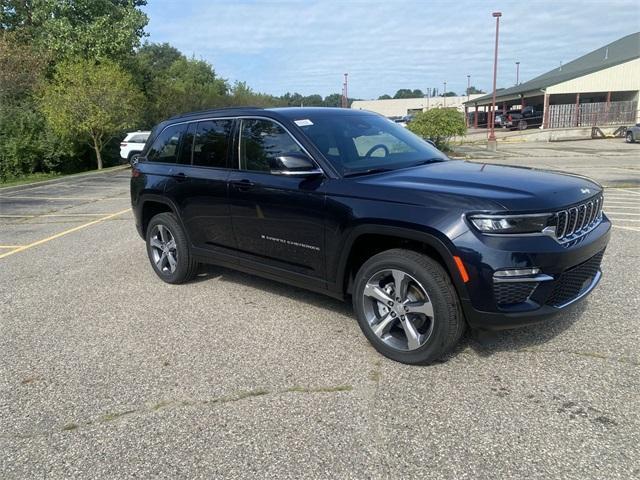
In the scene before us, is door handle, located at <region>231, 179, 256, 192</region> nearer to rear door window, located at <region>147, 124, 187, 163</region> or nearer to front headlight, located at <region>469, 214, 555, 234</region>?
rear door window, located at <region>147, 124, 187, 163</region>

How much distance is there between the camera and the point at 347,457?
273 centimetres

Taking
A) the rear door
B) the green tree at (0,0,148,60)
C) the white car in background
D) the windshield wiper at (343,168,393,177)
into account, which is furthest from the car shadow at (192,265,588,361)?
Answer: the green tree at (0,0,148,60)

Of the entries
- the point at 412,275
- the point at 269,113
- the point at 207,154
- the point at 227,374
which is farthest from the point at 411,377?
the point at 207,154

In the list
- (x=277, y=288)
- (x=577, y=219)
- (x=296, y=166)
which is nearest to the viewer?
(x=577, y=219)

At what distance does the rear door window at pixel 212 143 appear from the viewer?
4.87 m

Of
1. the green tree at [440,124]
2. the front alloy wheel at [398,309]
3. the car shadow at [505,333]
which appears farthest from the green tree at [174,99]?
the front alloy wheel at [398,309]

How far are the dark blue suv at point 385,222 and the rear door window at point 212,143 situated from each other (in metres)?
0.02

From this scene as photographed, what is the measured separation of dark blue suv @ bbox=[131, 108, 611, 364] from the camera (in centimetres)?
324

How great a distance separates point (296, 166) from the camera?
12.7 ft

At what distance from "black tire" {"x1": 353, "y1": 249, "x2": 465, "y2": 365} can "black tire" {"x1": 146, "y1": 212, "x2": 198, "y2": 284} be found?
7.99ft

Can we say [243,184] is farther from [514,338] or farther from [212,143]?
[514,338]

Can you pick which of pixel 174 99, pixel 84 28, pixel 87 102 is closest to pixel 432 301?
pixel 87 102

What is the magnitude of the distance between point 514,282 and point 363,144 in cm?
183

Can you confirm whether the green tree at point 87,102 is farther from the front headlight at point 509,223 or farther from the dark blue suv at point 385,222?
the front headlight at point 509,223
